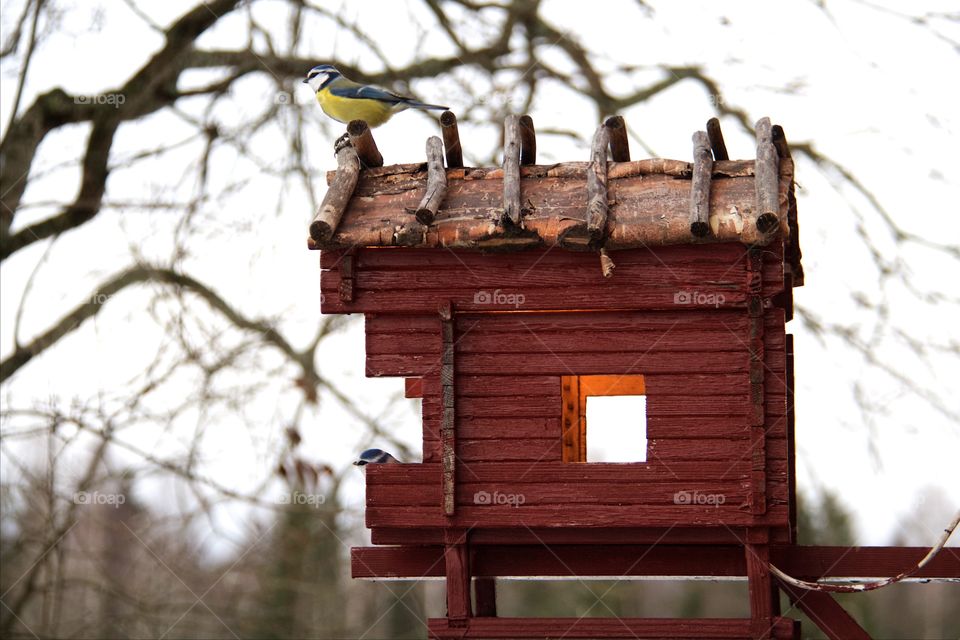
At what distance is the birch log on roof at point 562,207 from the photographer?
6.95 meters

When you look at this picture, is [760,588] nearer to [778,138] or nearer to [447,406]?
[447,406]

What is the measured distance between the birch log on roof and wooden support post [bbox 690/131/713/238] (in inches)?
2.6

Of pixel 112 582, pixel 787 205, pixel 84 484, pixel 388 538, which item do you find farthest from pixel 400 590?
pixel 787 205

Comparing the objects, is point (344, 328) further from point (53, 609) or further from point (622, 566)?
point (622, 566)

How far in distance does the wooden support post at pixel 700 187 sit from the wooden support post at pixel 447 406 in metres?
1.42

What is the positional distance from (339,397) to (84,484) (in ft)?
7.64

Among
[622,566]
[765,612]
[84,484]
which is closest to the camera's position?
[765,612]

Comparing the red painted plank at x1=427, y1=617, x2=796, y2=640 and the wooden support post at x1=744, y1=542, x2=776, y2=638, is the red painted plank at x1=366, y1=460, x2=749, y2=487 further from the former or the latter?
the red painted plank at x1=427, y1=617, x2=796, y2=640

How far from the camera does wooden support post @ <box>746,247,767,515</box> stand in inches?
272

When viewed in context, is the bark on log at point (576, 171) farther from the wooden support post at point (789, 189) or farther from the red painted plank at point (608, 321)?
the red painted plank at point (608, 321)

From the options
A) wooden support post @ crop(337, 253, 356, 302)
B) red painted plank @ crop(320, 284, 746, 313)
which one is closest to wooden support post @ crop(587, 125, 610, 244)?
red painted plank @ crop(320, 284, 746, 313)


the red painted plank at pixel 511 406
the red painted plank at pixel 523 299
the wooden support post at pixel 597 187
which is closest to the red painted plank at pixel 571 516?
the red painted plank at pixel 511 406

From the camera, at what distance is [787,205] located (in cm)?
699

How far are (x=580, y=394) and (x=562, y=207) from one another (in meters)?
1.95
